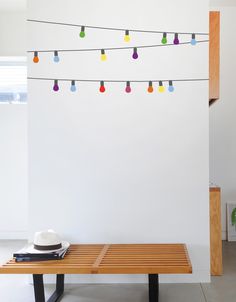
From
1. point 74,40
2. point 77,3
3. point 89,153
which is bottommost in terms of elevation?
point 89,153

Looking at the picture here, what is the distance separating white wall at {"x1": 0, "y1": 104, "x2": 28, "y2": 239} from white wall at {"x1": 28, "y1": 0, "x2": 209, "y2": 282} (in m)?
1.82

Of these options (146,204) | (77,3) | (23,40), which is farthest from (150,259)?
(23,40)

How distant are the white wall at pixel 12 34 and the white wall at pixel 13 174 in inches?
29.4

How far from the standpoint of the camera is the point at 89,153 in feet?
10.6

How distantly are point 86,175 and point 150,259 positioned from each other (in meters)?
0.95

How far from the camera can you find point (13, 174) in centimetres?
500

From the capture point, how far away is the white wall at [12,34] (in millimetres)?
4938

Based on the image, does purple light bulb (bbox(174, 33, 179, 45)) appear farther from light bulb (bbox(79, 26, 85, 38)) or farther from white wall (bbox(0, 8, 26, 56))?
white wall (bbox(0, 8, 26, 56))

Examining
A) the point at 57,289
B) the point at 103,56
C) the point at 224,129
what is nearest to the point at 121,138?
the point at 103,56

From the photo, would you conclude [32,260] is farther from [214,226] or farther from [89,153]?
[214,226]

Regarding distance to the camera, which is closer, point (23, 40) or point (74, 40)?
point (74, 40)

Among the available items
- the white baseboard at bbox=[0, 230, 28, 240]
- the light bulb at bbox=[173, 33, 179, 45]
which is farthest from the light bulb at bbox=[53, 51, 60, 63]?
the white baseboard at bbox=[0, 230, 28, 240]

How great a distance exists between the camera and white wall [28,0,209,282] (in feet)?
10.5

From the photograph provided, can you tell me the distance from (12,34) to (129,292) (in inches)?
143
